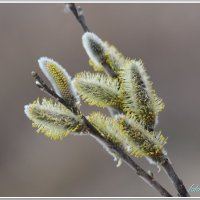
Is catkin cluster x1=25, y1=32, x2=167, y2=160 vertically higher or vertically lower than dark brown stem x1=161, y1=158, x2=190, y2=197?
higher

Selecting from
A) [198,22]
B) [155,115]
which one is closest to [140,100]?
[155,115]

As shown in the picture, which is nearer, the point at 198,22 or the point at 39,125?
the point at 39,125

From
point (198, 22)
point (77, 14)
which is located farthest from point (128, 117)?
point (198, 22)

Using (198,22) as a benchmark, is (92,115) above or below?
below

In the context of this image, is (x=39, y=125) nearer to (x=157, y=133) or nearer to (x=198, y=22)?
(x=157, y=133)

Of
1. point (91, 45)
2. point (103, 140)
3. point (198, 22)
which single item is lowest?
point (103, 140)

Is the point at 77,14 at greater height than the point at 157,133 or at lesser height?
greater

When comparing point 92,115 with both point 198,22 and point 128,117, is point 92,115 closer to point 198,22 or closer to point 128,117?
point 128,117

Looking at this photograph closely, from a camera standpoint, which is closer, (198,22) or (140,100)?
(140,100)

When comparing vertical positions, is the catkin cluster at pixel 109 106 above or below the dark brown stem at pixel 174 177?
above
